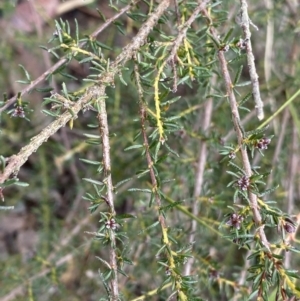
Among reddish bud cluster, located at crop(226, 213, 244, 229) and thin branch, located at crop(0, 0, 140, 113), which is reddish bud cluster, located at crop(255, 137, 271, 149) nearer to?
reddish bud cluster, located at crop(226, 213, 244, 229)

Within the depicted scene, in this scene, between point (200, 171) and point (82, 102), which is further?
point (200, 171)

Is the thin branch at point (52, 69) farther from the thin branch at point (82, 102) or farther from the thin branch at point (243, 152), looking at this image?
the thin branch at point (243, 152)

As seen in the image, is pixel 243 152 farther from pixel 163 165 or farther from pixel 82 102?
pixel 163 165

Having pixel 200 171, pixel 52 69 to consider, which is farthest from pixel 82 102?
pixel 200 171

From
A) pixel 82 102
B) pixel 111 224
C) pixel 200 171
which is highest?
pixel 82 102

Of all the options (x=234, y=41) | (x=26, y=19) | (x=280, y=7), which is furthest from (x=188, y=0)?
(x=26, y=19)

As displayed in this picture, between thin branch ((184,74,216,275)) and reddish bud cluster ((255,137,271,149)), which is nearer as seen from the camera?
reddish bud cluster ((255,137,271,149))

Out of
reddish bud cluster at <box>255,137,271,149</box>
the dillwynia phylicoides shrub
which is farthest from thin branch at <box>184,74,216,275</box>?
reddish bud cluster at <box>255,137,271,149</box>

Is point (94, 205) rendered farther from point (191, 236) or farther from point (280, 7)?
point (280, 7)

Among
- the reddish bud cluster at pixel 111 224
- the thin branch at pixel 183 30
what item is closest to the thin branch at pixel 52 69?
the thin branch at pixel 183 30
